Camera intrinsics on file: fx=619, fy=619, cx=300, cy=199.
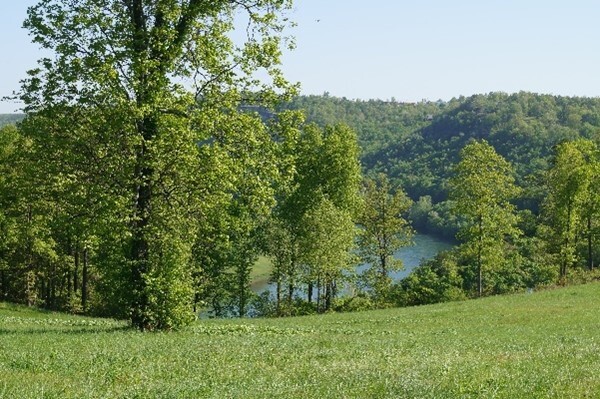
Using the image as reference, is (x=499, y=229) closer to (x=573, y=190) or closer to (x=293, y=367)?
(x=573, y=190)

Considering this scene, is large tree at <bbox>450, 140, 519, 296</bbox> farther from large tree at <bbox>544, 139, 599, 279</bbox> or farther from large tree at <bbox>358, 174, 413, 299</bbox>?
large tree at <bbox>358, 174, 413, 299</bbox>

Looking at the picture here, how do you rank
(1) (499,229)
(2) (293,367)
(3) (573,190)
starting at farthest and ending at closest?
(3) (573,190)
(1) (499,229)
(2) (293,367)

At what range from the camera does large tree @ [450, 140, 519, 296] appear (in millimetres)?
55531

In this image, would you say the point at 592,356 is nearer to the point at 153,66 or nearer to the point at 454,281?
the point at 153,66

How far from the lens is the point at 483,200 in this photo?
55312mm

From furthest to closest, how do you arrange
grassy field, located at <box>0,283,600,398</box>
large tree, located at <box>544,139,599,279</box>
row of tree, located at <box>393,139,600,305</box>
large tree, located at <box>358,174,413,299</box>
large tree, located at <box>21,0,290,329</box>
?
large tree, located at <box>358,174,413,299</box> < large tree, located at <box>544,139,599,279</box> < row of tree, located at <box>393,139,600,305</box> < large tree, located at <box>21,0,290,329</box> < grassy field, located at <box>0,283,600,398</box>

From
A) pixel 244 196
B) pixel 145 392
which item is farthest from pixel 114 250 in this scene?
pixel 145 392

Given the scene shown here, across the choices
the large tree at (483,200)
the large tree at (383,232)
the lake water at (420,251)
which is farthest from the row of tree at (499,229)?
the lake water at (420,251)

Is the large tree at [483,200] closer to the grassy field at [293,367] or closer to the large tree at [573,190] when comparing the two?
the large tree at [573,190]

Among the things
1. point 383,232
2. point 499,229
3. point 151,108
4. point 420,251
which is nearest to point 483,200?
point 499,229

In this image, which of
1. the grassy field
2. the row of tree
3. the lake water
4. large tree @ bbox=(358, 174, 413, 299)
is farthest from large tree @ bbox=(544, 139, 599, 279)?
the lake water

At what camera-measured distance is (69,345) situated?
17609mm

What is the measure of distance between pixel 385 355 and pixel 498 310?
24.5 m

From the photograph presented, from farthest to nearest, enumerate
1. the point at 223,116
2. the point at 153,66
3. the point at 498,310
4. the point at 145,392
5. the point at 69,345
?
1. the point at 498,310
2. the point at 223,116
3. the point at 153,66
4. the point at 69,345
5. the point at 145,392
